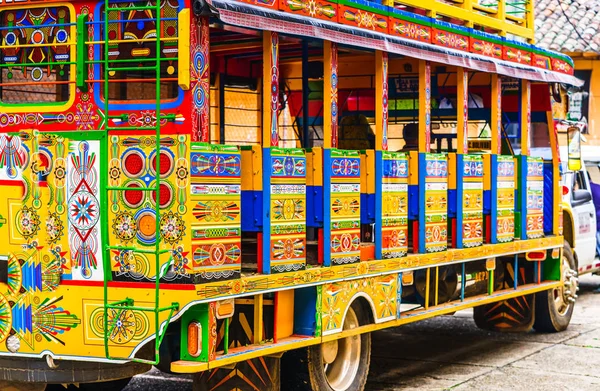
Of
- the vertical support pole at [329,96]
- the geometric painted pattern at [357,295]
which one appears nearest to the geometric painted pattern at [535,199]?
the geometric painted pattern at [357,295]

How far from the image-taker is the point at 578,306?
48.1 ft

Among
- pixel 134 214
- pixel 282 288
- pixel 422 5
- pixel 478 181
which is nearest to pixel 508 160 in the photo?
pixel 478 181

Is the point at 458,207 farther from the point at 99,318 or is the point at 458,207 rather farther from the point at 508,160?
the point at 99,318

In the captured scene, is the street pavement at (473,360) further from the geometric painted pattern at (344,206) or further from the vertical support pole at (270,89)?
the vertical support pole at (270,89)

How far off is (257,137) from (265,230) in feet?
10.3

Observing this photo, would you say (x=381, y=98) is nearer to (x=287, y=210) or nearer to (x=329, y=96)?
(x=329, y=96)

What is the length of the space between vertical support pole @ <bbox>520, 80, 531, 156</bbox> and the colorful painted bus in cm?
193

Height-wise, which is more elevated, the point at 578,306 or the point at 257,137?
the point at 257,137

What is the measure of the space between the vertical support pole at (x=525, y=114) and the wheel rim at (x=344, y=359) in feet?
11.7

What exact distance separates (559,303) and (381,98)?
4654 millimetres

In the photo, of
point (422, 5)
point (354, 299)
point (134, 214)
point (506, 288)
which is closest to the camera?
point (134, 214)

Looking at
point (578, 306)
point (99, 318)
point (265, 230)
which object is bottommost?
point (578, 306)

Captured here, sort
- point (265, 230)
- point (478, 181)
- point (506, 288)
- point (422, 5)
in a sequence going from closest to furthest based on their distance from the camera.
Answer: point (265, 230), point (422, 5), point (478, 181), point (506, 288)

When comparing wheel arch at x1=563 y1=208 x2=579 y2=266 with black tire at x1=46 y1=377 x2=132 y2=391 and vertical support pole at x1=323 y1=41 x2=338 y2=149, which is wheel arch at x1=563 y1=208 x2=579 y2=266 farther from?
black tire at x1=46 y1=377 x2=132 y2=391
